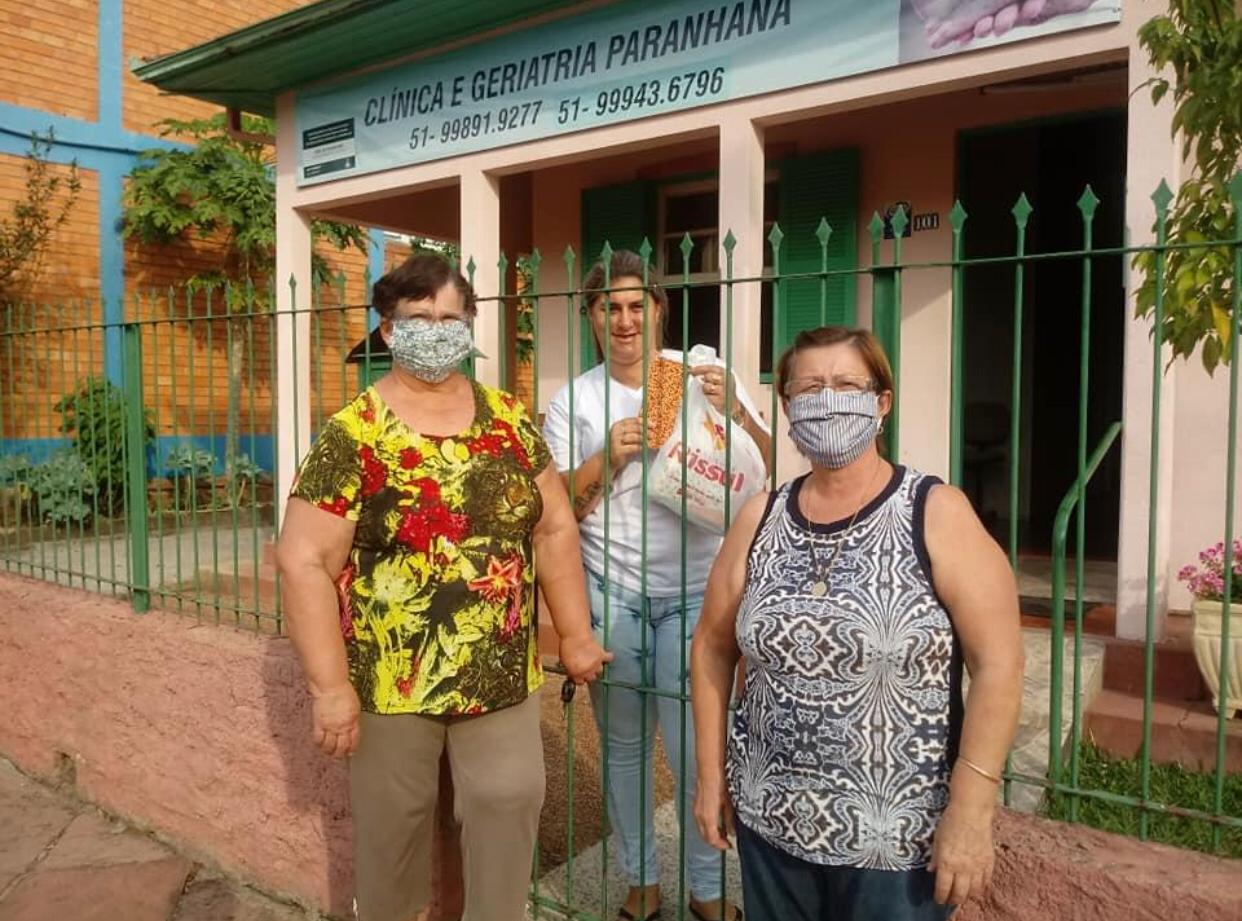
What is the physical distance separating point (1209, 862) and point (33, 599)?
452 cm

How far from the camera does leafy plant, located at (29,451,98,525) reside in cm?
455

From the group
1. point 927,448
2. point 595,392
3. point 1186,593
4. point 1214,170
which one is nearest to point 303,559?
point 595,392

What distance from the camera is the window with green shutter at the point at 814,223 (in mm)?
6223

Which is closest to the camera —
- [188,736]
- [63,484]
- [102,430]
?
[188,736]

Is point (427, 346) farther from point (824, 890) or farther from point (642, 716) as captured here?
point (824, 890)

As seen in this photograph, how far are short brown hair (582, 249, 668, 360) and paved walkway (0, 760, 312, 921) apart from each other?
2284 mm

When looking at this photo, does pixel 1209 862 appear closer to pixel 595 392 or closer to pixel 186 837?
pixel 595 392

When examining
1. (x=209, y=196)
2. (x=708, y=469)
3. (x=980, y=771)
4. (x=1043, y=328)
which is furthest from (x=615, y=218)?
(x=980, y=771)

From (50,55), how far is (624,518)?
10.6 m

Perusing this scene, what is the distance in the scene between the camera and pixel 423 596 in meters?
2.35

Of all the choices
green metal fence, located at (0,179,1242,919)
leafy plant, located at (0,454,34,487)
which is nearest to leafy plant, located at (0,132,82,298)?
green metal fence, located at (0,179,1242,919)

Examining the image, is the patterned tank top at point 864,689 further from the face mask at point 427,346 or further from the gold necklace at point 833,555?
the face mask at point 427,346

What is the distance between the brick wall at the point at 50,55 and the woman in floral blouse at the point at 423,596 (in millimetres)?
10086

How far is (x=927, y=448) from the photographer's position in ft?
19.7
